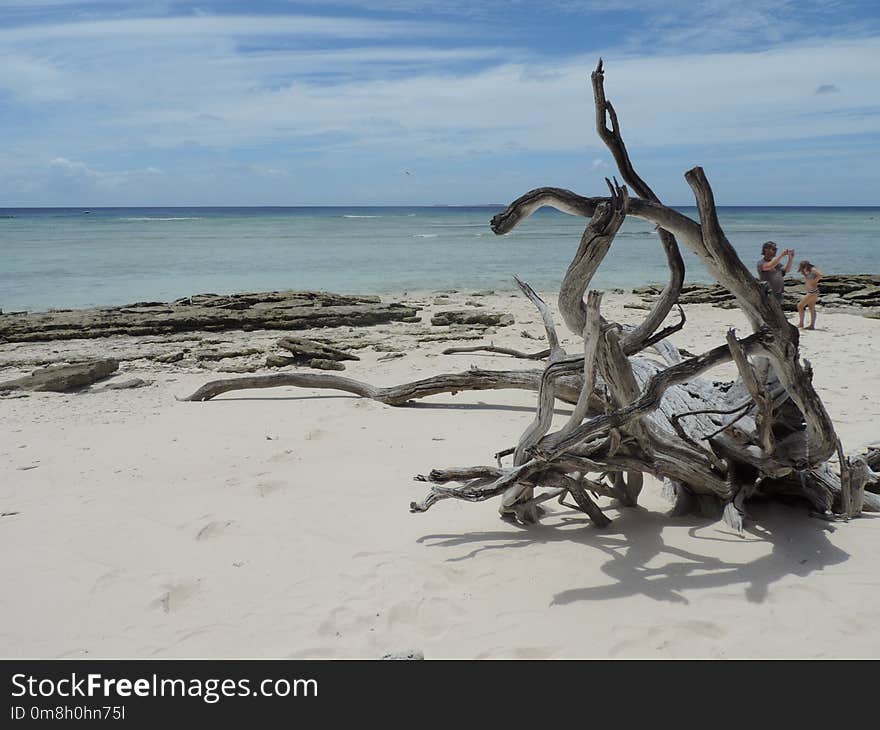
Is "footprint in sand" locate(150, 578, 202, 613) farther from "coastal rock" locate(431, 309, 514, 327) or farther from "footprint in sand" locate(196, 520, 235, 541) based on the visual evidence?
"coastal rock" locate(431, 309, 514, 327)

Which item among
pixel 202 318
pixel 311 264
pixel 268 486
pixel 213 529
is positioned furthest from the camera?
pixel 311 264

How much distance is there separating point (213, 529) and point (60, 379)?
4469 mm

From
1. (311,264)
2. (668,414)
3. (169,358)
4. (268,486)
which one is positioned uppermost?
(311,264)

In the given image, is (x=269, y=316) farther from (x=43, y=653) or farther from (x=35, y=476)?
(x=43, y=653)

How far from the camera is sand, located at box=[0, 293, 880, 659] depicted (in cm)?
334

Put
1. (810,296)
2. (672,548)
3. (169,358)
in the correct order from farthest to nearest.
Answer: (810,296)
(169,358)
(672,548)

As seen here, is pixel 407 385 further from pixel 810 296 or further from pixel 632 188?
pixel 810 296

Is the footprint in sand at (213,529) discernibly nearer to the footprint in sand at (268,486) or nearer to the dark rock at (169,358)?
the footprint in sand at (268,486)

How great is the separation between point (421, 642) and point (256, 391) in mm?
5244

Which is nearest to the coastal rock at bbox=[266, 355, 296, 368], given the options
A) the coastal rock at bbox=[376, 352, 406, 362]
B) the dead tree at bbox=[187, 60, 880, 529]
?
the coastal rock at bbox=[376, 352, 406, 362]

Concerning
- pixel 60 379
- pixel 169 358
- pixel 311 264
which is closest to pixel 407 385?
pixel 60 379

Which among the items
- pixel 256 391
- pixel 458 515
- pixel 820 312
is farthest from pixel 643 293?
pixel 458 515

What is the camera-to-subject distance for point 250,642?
3381mm

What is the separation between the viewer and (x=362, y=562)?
4.07 m
